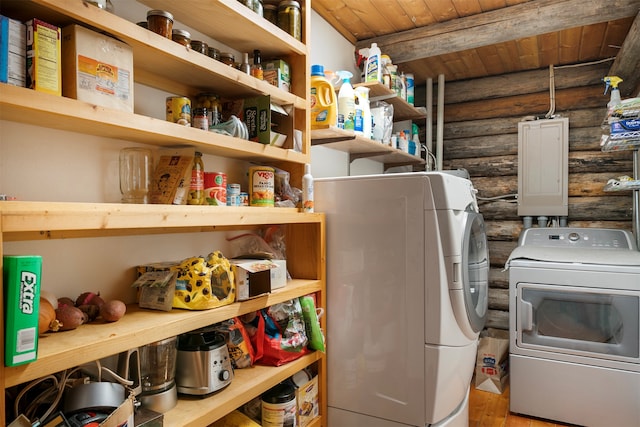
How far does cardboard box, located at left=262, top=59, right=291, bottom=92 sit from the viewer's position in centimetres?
174

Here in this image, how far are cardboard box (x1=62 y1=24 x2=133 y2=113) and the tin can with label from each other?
602 mm

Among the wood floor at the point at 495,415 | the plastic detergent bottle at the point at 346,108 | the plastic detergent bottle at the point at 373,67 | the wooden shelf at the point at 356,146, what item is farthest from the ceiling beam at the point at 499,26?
the wood floor at the point at 495,415

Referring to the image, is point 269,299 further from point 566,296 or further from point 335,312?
point 566,296

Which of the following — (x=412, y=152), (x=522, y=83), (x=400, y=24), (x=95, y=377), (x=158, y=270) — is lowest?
(x=95, y=377)

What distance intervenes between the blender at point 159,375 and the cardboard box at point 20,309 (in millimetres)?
444

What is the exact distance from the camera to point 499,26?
252 centimetres

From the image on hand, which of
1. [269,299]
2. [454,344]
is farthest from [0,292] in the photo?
[454,344]

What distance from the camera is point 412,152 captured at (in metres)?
3.06

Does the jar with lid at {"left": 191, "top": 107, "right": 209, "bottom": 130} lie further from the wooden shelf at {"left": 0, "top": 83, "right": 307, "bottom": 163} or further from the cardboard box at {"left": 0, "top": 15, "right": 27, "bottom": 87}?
the cardboard box at {"left": 0, "top": 15, "right": 27, "bottom": 87}

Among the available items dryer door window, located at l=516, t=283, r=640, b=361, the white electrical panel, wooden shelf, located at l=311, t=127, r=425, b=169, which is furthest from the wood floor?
wooden shelf, located at l=311, t=127, r=425, b=169

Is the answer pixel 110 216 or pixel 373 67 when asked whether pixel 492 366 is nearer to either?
pixel 373 67

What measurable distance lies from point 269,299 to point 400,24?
6.95ft

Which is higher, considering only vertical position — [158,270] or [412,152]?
[412,152]

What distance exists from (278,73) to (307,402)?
1406 mm
